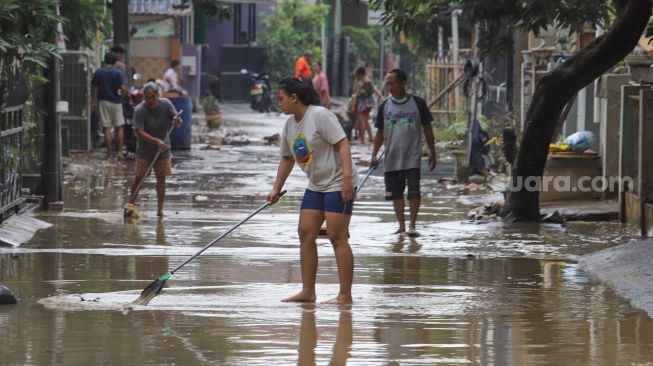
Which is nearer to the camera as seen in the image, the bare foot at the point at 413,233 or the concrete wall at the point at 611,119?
the bare foot at the point at 413,233

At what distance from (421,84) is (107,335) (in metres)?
28.2

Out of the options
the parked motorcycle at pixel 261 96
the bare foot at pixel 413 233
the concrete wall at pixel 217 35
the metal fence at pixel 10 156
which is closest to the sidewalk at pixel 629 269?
the bare foot at pixel 413 233

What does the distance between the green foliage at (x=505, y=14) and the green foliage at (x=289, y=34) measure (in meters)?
32.8

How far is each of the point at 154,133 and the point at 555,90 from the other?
4819 millimetres

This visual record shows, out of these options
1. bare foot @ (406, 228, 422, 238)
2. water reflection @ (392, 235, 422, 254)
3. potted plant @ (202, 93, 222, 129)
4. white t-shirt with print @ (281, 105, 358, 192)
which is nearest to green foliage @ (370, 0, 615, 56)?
bare foot @ (406, 228, 422, 238)

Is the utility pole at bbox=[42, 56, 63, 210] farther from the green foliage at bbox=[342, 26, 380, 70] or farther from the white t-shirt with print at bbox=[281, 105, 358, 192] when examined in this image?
the green foliage at bbox=[342, 26, 380, 70]

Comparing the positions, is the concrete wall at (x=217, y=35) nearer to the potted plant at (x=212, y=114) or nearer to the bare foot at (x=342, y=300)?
the potted plant at (x=212, y=114)

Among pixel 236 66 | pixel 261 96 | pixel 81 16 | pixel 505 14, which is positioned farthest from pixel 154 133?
pixel 236 66

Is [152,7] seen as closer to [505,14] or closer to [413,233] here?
[505,14]

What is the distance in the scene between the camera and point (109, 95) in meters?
23.7

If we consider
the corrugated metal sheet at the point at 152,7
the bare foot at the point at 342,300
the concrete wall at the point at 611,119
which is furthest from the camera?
the corrugated metal sheet at the point at 152,7

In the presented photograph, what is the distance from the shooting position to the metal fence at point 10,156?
42.0ft

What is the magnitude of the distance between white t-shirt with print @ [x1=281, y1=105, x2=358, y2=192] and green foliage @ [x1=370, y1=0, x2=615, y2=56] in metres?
4.99

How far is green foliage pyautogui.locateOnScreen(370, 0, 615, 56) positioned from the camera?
1373cm
